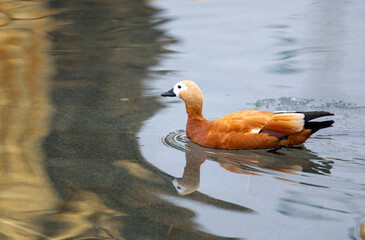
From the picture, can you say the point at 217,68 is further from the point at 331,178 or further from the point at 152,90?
the point at 331,178

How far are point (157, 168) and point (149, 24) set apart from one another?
536 cm

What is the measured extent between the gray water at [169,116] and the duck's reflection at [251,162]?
0.06 feet

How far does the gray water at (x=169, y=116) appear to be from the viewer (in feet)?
15.0

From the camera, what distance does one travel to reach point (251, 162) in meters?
5.60

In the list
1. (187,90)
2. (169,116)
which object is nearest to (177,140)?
(187,90)

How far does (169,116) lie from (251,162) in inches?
59.4

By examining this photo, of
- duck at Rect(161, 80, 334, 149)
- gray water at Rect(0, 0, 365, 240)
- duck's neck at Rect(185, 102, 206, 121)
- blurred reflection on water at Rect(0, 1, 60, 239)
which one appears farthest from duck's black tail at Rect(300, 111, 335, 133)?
blurred reflection on water at Rect(0, 1, 60, 239)

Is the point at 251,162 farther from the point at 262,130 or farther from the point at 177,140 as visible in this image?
the point at 177,140

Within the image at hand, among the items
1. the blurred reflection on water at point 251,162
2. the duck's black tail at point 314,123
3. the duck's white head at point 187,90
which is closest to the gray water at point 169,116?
the blurred reflection on water at point 251,162

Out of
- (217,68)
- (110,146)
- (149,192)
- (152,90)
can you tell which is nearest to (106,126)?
(110,146)

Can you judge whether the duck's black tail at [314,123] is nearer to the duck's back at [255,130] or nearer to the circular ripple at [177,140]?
the duck's back at [255,130]

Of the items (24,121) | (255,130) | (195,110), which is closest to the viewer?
(255,130)

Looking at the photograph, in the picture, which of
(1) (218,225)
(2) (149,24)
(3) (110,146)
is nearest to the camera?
(1) (218,225)

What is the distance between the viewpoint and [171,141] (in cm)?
614
